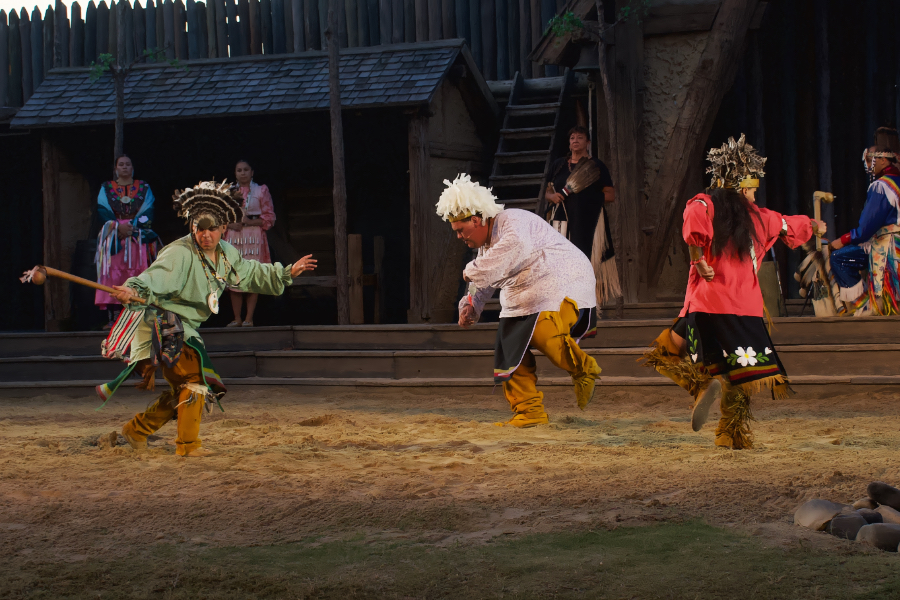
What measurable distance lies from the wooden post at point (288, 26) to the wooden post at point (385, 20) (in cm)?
119

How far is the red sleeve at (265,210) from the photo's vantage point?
406 inches

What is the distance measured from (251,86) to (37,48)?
3.96 m

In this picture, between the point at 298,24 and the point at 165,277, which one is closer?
the point at 165,277

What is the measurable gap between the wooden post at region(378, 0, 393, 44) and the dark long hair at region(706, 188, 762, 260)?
7843 millimetres

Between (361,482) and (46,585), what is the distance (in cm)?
170

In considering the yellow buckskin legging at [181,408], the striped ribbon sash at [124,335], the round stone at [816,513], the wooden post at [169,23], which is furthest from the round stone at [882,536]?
the wooden post at [169,23]

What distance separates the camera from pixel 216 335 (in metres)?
9.56

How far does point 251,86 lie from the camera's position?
11.1 m

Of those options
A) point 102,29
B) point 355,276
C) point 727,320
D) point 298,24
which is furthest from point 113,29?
point 727,320

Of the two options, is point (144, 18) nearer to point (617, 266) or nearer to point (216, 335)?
point (216, 335)

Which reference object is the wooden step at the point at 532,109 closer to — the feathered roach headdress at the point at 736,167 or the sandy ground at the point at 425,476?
the sandy ground at the point at 425,476

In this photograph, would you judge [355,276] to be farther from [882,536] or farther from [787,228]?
[882,536]

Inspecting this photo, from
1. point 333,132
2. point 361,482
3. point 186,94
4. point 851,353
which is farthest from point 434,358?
point 186,94

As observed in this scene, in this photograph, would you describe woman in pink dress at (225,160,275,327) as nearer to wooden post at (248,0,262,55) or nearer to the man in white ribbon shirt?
wooden post at (248,0,262,55)
